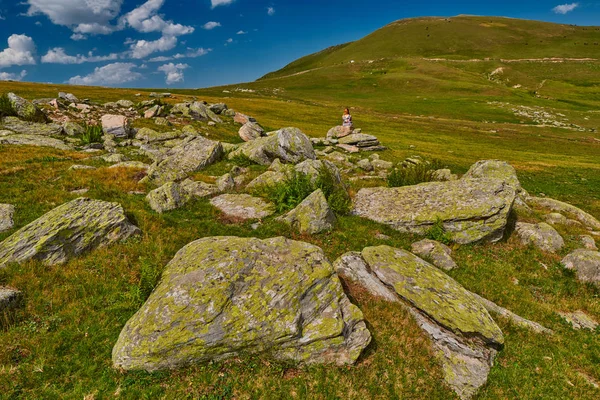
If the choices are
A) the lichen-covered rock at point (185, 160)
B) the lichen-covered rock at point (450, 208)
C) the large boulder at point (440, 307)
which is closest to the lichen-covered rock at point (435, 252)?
the lichen-covered rock at point (450, 208)

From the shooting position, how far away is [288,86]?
18025 centimetres

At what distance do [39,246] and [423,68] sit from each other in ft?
661

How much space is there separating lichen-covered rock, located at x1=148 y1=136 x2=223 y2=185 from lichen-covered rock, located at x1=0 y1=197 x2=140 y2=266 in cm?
787

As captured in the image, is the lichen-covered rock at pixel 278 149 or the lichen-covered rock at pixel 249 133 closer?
the lichen-covered rock at pixel 278 149

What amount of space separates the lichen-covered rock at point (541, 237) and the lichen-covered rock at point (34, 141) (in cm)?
3743

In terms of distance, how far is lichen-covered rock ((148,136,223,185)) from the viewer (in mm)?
20605

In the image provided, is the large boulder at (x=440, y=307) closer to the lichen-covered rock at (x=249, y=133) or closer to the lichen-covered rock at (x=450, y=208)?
the lichen-covered rock at (x=450, y=208)

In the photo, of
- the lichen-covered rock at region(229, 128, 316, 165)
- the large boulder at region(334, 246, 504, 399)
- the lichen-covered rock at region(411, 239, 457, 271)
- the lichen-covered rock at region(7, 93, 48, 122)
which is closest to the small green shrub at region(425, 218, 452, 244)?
the lichen-covered rock at region(411, 239, 457, 271)

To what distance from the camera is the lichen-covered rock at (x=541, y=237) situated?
17.3 m

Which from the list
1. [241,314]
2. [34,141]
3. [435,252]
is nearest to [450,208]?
[435,252]

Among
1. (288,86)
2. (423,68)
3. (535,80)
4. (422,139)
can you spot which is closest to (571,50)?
(535,80)

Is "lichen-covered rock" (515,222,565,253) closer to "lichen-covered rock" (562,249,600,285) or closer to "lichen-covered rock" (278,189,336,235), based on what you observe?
"lichen-covered rock" (562,249,600,285)

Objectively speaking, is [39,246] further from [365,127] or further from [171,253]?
[365,127]

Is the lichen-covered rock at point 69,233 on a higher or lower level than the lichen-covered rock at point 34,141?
lower
